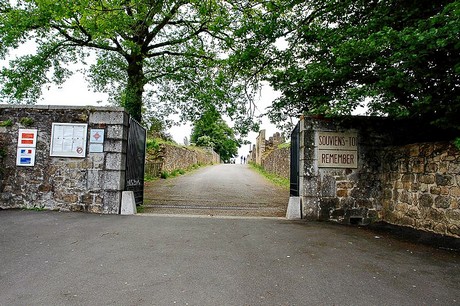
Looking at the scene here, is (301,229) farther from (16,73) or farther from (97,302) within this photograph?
(16,73)

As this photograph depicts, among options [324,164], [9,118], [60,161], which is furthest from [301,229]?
[9,118]

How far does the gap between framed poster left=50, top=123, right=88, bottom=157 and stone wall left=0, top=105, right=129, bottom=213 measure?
124mm

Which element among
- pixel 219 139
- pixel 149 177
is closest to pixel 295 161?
pixel 149 177

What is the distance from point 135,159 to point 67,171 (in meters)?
1.68

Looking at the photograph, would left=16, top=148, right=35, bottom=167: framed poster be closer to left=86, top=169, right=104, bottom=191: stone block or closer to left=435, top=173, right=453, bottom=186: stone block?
left=86, top=169, right=104, bottom=191: stone block

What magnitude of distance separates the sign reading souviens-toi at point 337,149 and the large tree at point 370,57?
968 mm

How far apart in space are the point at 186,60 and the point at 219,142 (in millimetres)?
48943

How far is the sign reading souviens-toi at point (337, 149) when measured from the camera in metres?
6.77

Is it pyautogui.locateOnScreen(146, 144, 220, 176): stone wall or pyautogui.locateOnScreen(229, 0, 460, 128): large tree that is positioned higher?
pyautogui.locateOnScreen(229, 0, 460, 128): large tree

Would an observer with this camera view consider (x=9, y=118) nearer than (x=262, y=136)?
Yes

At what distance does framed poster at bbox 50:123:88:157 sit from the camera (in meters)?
6.96

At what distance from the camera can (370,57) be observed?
16.7ft

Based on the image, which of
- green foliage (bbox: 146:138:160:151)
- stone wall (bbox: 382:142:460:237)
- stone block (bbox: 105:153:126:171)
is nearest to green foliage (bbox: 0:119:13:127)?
stone block (bbox: 105:153:126:171)

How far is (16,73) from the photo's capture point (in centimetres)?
1158
